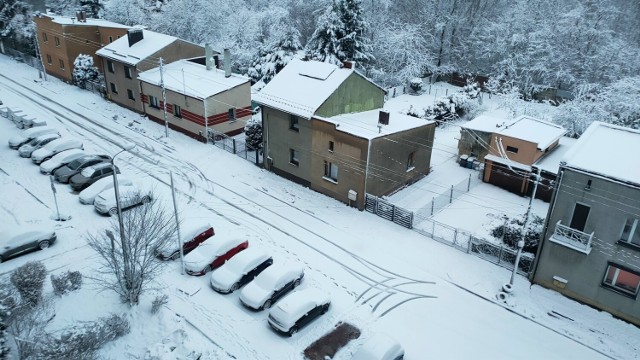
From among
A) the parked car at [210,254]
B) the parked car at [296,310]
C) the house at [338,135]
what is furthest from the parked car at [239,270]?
the house at [338,135]

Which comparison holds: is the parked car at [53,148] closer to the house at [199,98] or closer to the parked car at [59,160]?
the parked car at [59,160]

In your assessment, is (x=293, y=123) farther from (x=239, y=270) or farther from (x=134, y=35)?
(x=134, y=35)

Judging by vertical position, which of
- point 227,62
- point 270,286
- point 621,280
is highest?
point 227,62

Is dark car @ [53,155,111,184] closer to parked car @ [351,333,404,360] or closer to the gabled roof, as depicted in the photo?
the gabled roof

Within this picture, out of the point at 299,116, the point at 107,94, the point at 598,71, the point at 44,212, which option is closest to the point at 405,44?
the point at 598,71

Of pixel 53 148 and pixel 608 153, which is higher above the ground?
pixel 608 153

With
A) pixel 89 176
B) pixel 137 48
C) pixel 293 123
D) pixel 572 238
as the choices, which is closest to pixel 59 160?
pixel 89 176

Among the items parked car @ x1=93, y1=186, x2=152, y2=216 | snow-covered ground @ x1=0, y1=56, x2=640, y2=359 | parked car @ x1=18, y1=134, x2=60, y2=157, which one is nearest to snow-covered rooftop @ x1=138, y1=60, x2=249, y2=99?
snow-covered ground @ x1=0, y1=56, x2=640, y2=359

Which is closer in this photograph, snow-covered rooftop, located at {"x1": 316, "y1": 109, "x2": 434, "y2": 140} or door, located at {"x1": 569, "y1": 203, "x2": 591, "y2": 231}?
door, located at {"x1": 569, "y1": 203, "x2": 591, "y2": 231}
